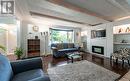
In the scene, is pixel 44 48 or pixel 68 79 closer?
pixel 68 79

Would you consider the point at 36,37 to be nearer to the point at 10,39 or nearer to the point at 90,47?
the point at 10,39

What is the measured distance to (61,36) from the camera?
760 centimetres

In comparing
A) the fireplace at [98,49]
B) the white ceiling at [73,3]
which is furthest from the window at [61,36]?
the white ceiling at [73,3]

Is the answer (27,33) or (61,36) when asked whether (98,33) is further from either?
(27,33)

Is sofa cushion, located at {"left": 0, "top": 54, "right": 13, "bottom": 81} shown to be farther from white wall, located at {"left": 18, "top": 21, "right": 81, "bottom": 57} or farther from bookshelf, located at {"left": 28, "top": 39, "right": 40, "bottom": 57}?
bookshelf, located at {"left": 28, "top": 39, "right": 40, "bottom": 57}

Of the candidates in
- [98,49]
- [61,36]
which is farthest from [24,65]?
[61,36]

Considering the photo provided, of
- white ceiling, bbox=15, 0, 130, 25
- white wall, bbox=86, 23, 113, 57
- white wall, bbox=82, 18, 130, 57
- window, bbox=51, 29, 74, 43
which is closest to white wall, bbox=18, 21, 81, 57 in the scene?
window, bbox=51, 29, 74, 43

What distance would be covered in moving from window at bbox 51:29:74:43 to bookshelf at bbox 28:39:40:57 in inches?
57.3

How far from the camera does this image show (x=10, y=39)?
6.12 metres

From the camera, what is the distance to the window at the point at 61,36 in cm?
717

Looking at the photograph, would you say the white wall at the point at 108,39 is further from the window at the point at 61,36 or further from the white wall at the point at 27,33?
the white wall at the point at 27,33

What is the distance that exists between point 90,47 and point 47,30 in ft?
11.9

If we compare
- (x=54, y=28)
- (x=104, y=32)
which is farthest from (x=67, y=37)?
(x=104, y=32)

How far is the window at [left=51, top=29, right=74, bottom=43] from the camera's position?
7168 millimetres
